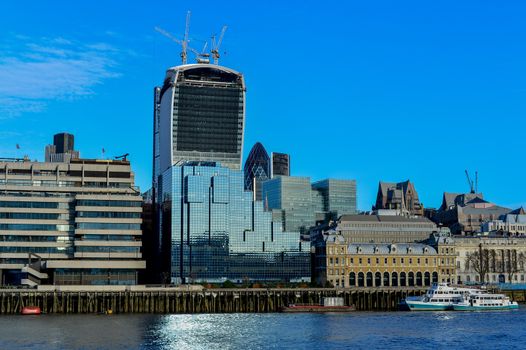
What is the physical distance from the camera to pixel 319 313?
619ft

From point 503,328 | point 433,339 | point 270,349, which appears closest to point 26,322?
point 270,349

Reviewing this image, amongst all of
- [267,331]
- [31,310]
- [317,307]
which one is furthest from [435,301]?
[31,310]

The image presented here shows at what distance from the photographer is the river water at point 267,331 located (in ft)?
390

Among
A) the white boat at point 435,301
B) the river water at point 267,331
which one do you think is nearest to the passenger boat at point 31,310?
the river water at point 267,331

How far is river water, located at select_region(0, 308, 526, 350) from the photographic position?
11888 centimetres

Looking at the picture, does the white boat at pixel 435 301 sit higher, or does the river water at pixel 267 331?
the white boat at pixel 435 301

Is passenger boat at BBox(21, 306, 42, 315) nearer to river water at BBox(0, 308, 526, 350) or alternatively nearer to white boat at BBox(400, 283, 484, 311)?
river water at BBox(0, 308, 526, 350)

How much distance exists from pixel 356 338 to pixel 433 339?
37.6 feet

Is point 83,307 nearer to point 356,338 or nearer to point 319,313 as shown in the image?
point 319,313

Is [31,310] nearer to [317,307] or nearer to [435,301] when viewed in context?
[317,307]

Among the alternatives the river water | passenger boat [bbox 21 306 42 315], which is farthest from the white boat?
passenger boat [bbox 21 306 42 315]

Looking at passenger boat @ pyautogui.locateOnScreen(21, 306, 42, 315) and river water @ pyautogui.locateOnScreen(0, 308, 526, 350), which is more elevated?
passenger boat @ pyautogui.locateOnScreen(21, 306, 42, 315)

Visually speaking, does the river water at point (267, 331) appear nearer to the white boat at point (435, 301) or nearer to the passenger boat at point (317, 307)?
the passenger boat at point (317, 307)

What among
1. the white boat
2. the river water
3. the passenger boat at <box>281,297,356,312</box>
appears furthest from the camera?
the white boat
